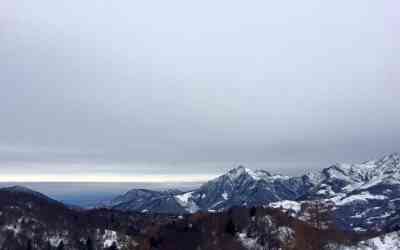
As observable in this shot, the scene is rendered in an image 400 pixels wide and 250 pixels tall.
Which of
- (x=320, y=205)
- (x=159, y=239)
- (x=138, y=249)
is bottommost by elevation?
(x=159, y=239)

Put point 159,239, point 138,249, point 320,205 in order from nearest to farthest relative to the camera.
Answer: point 320,205 → point 138,249 → point 159,239

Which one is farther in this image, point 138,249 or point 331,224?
point 138,249

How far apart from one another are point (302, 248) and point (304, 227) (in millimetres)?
2130

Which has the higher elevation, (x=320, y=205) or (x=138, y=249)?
(x=320, y=205)

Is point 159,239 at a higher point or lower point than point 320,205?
lower

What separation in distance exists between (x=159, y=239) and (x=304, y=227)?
486ft

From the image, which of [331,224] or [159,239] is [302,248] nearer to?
[331,224]

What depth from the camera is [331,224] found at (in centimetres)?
5041

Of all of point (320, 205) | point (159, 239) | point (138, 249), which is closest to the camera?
point (320, 205)

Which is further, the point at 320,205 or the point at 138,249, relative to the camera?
the point at 138,249

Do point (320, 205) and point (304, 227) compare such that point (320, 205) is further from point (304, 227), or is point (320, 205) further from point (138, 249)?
point (138, 249)

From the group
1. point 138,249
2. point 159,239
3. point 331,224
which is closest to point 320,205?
point 331,224

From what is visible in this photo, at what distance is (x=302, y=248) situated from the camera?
169 feet

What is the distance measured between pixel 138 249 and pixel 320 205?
75.9 feet
